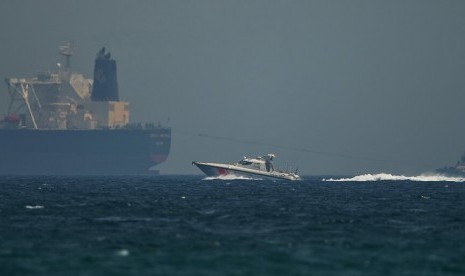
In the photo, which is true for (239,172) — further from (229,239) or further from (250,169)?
(229,239)

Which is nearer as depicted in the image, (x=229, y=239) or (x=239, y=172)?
(x=229, y=239)

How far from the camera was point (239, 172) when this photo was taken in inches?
6796

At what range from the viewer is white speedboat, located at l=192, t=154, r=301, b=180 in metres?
174

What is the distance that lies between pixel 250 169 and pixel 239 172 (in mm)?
1855

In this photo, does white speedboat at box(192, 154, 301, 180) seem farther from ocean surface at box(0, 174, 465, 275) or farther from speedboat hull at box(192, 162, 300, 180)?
ocean surface at box(0, 174, 465, 275)

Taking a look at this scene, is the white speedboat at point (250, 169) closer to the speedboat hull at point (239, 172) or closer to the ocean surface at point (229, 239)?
the speedboat hull at point (239, 172)

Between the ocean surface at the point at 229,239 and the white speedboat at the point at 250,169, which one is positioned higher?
the white speedboat at the point at 250,169

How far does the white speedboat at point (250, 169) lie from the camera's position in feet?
569

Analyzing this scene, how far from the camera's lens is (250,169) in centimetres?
17338

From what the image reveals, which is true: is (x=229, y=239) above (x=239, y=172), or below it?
below

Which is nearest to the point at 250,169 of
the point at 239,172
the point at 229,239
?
the point at 239,172

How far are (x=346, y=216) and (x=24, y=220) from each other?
22255mm

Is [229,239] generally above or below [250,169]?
below

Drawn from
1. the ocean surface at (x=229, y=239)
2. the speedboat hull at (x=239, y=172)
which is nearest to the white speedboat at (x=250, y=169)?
the speedboat hull at (x=239, y=172)
